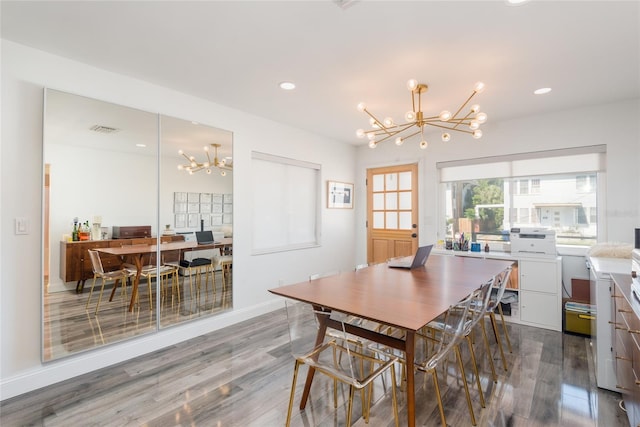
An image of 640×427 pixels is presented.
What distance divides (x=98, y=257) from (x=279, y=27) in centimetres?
238

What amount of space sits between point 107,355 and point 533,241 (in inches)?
175

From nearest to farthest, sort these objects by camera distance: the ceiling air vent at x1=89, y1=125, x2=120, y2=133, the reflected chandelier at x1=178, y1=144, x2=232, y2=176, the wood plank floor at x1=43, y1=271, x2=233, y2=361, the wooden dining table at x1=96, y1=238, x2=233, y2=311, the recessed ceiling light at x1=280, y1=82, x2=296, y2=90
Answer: the wood plank floor at x1=43, y1=271, x2=233, y2=361 → the ceiling air vent at x1=89, y1=125, x2=120, y2=133 → the wooden dining table at x1=96, y1=238, x2=233, y2=311 → the recessed ceiling light at x1=280, y1=82, x2=296, y2=90 → the reflected chandelier at x1=178, y1=144, x2=232, y2=176

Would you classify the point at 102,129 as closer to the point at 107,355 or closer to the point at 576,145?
the point at 107,355

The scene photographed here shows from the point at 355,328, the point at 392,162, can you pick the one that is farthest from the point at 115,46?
the point at 392,162

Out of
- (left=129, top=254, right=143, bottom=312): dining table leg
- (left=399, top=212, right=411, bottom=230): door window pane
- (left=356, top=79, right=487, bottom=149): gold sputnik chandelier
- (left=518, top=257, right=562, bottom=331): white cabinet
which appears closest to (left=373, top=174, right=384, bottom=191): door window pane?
(left=399, top=212, right=411, bottom=230): door window pane

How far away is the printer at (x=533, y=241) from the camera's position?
11.2 ft

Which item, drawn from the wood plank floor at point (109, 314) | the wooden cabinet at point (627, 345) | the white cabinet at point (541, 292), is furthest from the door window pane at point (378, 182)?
the wooden cabinet at point (627, 345)

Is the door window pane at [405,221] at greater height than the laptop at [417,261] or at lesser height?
greater

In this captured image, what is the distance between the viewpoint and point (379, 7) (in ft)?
5.90

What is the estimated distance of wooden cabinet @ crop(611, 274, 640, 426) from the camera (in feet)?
4.87

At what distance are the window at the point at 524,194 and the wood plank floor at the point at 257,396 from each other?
162cm

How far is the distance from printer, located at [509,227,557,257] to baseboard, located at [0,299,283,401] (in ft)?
11.0

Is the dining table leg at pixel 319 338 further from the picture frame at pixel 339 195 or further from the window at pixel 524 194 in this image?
the window at pixel 524 194

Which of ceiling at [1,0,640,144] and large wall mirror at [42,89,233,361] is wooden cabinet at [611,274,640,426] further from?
large wall mirror at [42,89,233,361]
